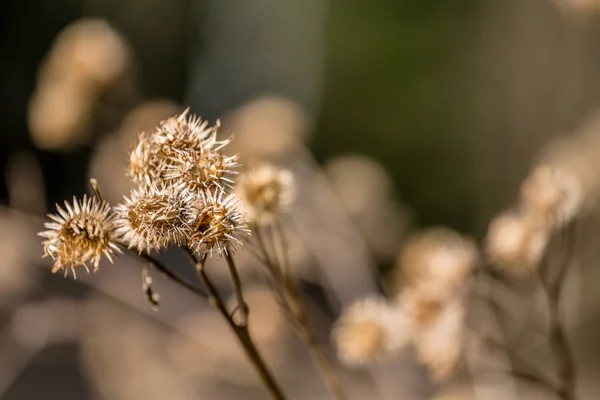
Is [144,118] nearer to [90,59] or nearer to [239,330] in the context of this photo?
[90,59]

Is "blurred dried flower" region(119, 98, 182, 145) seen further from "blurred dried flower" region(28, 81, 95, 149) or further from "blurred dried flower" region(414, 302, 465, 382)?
"blurred dried flower" region(414, 302, 465, 382)

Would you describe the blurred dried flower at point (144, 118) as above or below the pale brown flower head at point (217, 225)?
below

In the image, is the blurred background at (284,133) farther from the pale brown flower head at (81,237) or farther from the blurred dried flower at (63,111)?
the pale brown flower head at (81,237)

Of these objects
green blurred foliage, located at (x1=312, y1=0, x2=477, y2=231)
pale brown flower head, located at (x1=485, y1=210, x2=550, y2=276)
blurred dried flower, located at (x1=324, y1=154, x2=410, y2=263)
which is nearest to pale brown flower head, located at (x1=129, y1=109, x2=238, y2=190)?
pale brown flower head, located at (x1=485, y1=210, x2=550, y2=276)

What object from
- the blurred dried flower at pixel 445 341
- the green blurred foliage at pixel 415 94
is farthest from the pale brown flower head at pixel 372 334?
the green blurred foliage at pixel 415 94

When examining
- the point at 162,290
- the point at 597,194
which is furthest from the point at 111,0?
the point at 597,194

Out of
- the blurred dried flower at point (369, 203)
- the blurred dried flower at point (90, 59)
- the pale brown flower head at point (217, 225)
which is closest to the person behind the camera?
the pale brown flower head at point (217, 225)
